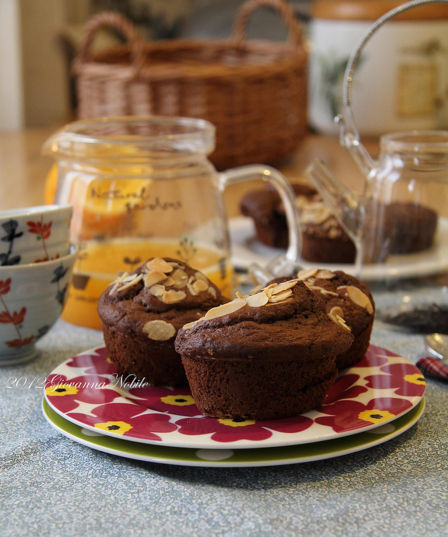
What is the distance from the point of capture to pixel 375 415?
1.85 feet

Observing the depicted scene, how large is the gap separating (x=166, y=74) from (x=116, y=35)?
1.57 m

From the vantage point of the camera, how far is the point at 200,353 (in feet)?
1.86

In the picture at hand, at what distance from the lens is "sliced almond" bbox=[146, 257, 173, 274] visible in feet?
2.21

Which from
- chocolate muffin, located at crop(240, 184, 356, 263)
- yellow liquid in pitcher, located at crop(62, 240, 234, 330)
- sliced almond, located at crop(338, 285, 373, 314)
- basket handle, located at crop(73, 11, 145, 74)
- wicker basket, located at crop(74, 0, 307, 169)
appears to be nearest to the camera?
sliced almond, located at crop(338, 285, 373, 314)

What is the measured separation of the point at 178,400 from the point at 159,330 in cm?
6

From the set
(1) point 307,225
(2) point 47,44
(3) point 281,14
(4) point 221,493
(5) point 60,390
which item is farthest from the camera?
(2) point 47,44

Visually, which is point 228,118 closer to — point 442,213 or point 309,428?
point 442,213

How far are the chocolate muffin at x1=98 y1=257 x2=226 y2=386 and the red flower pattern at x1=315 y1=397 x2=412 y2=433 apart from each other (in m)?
0.14

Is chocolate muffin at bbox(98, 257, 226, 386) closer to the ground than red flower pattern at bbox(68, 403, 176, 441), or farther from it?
farther from it

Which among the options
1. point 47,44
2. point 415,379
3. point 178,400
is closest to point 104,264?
point 178,400

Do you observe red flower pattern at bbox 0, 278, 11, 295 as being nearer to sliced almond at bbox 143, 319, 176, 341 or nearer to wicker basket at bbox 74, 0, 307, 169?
sliced almond at bbox 143, 319, 176, 341

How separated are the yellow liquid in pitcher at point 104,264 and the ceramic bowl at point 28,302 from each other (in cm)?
8

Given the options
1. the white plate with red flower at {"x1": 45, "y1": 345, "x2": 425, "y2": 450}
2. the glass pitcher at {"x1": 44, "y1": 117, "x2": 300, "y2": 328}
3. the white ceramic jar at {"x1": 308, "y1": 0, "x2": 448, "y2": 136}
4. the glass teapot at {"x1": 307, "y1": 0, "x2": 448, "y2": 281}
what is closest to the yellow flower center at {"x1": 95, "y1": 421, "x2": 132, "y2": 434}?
the white plate with red flower at {"x1": 45, "y1": 345, "x2": 425, "y2": 450}

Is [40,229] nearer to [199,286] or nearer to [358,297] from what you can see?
[199,286]
